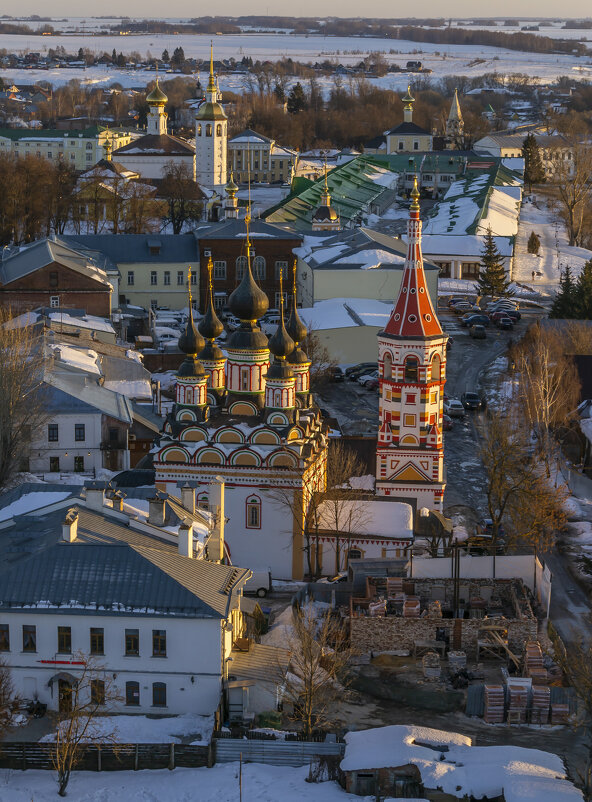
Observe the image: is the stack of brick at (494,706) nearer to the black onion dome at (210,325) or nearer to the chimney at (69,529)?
the chimney at (69,529)

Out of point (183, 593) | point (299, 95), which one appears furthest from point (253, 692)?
point (299, 95)

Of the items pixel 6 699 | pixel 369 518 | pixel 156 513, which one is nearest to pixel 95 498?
pixel 156 513

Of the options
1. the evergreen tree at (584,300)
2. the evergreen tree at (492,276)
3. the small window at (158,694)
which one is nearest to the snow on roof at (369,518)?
the small window at (158,694)

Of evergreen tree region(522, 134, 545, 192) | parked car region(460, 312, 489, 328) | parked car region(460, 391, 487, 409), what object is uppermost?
parked car region(460, 391, 487, 409)

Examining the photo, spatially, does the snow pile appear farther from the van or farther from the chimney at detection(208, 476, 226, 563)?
the van

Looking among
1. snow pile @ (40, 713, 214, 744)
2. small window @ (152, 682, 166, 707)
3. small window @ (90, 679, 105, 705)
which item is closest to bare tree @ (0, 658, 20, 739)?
snow pile @ (40, 713, 214, 744)

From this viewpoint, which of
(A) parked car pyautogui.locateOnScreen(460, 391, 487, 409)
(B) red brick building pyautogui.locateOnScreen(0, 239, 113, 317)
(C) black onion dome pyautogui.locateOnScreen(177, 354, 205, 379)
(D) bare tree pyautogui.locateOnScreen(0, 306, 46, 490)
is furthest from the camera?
(B) red brick building pyautogui.locateOnScreen(0, 239, 113, 317)
